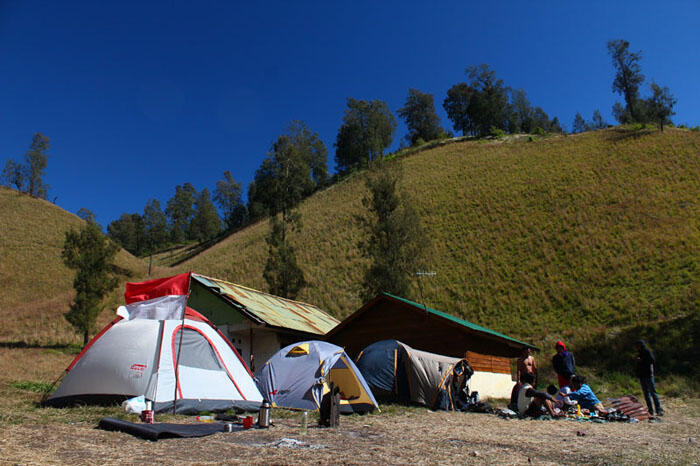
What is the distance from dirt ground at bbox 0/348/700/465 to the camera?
484cm

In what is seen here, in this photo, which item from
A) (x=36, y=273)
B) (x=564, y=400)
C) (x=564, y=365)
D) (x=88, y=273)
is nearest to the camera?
(x=564, y=400)

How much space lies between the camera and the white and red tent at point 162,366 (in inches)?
337

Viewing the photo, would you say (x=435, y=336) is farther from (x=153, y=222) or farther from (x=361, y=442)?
(x=153, y=222)

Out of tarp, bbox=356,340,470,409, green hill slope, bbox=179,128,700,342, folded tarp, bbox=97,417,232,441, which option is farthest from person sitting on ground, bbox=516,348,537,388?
green hill slope, bbox=179,128,700,342

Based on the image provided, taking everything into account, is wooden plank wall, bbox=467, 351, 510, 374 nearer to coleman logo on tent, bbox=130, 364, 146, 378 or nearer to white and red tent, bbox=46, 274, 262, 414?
white and red tent, bbox=46, 274, 262, 414

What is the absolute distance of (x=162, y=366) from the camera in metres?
8.70

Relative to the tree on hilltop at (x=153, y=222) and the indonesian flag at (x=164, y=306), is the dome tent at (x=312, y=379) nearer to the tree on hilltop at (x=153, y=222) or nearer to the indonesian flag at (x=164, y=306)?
the indonesian flag at (x=164, y=306)

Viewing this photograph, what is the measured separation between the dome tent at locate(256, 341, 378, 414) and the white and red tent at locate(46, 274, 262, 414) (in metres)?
0.91

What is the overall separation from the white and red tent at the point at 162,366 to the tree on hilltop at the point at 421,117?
75140 mm

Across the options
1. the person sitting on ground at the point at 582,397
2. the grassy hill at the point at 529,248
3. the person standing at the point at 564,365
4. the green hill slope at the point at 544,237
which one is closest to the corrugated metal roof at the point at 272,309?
the grassy hill at the point at 529,248

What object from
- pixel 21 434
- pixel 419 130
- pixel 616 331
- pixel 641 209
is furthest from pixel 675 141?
pixel 21 434

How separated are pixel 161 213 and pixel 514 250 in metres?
64.5

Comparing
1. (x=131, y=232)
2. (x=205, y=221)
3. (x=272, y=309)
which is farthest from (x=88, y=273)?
(x=131, y=232)

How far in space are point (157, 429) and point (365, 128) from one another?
70052 mm
